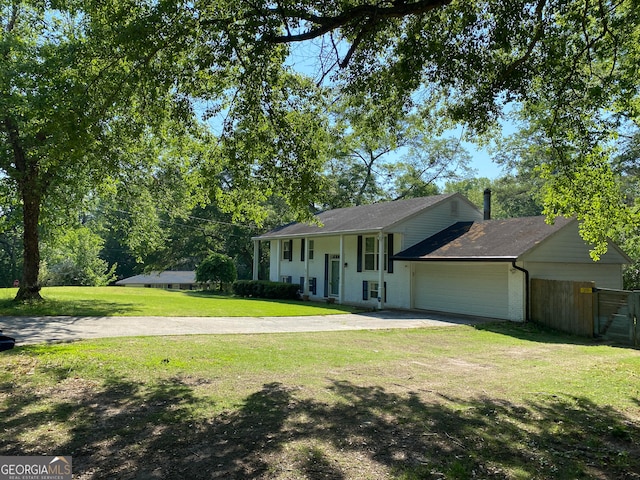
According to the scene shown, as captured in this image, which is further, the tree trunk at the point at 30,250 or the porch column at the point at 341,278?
the porch column at the point at 341,278

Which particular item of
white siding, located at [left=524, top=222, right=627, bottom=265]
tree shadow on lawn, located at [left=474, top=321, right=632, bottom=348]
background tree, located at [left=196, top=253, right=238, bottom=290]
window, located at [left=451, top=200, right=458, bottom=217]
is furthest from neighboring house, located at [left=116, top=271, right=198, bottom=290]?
tree shadow on lawn, located at [left=474, top=321, right=632, bottom=348]

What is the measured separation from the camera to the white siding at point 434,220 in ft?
68.2

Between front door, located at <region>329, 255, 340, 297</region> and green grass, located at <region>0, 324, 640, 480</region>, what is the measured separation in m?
15.5

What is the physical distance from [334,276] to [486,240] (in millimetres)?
8742

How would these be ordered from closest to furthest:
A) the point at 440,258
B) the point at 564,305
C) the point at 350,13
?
the point at 350,13 < the point at 564,305 < the point at 440,258

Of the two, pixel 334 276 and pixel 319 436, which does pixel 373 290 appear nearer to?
pixel 334 276

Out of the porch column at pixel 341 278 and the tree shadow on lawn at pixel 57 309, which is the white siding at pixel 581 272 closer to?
the porch column at pixel 341 278

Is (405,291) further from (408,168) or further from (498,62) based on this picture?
(408,168)

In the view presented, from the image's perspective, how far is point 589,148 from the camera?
29.9ft

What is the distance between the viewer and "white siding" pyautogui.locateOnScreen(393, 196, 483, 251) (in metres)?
20.8

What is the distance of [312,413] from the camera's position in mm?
4844

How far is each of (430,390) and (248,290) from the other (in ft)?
69.8

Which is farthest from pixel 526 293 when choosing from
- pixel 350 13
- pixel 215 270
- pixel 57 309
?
pixel 215 270

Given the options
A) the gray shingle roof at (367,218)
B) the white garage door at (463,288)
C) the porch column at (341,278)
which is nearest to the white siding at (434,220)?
the gray shingle roof at (367,218)
